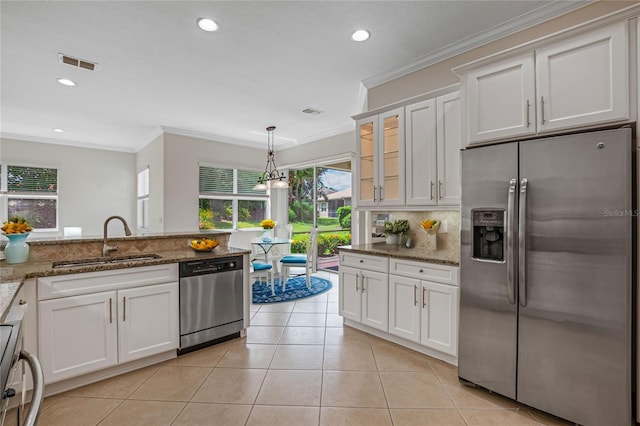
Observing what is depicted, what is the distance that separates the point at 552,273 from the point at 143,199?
757cm

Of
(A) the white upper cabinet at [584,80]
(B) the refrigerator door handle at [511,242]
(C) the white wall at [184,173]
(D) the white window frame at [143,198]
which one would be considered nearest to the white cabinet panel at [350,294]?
(B) the refrigerator door handle at [511,242]

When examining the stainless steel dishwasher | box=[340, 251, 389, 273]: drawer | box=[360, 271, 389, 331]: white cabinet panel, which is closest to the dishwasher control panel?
the stainless steel dishwasher

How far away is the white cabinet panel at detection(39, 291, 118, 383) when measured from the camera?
2.19 meters

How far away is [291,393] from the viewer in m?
2.29

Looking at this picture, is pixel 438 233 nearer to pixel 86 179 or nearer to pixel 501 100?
pixel 501 100

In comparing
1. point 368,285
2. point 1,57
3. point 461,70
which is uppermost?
point 1,57

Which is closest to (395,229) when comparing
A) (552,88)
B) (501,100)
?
(501,100)

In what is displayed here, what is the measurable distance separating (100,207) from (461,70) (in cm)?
766

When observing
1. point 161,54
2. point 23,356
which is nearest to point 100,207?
point 161,54

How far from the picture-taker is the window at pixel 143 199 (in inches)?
268

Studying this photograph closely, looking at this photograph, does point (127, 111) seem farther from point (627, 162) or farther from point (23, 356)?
point (627, 162)

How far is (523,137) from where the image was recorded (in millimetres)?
2152

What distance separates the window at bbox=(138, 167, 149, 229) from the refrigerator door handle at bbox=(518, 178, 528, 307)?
6.83 m

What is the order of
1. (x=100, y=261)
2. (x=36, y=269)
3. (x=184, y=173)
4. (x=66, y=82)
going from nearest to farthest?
(x=36, y=269) → (x=100, y=261) → (x=66, y=82) → (x=184, y=173)
